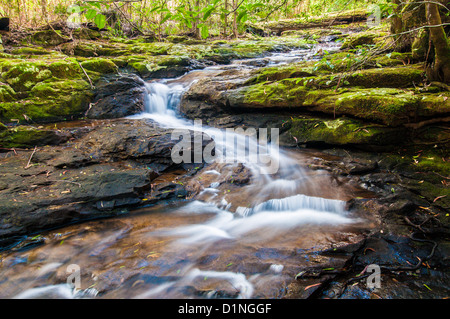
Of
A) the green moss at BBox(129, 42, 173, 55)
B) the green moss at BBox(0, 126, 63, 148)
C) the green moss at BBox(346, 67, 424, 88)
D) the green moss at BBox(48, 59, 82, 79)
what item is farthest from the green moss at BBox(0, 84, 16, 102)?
the green moss at BBox(346, 67, 424, 88)

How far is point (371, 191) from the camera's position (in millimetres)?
3752

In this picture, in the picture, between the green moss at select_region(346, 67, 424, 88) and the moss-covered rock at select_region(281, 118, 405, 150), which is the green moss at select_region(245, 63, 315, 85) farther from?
the moss-covered rock at select_region(281, 118, 405, 150)

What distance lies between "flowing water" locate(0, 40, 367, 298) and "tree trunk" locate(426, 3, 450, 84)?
2686mm

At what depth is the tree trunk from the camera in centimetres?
373

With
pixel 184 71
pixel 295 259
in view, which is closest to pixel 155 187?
pixel 295 259

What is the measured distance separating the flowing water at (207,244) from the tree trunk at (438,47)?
2686 millimetres

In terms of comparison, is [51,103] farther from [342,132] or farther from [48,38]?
→ [342,132]

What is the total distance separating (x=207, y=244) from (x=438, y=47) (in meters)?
4.92

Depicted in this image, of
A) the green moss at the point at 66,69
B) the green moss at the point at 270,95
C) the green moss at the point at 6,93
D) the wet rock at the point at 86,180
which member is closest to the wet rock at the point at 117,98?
the green moss at the point at 66,69

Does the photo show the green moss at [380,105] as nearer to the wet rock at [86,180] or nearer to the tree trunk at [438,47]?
the tree trunk at [438,47]

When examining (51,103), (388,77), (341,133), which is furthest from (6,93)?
(388,77)

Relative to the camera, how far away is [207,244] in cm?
316
